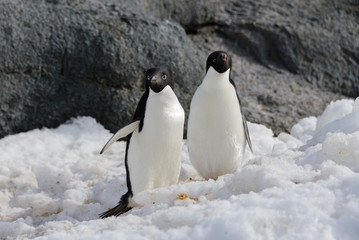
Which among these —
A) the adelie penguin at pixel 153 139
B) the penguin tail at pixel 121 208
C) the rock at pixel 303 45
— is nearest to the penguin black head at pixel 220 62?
the adelie penguin at pixel 153 139

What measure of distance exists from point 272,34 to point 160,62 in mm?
2343

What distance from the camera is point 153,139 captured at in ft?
13.7

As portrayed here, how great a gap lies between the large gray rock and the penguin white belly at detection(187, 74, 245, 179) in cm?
172

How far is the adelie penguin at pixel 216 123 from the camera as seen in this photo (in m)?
4.49

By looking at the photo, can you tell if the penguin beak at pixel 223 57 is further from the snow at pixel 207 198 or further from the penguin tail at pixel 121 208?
the penguin tail at pixel 121 208

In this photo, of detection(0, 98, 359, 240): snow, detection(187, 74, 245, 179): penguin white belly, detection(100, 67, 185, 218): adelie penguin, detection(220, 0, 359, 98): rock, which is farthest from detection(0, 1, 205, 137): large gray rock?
detection(220, 0, 359, 98): rock

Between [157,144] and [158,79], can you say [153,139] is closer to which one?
[157,144]

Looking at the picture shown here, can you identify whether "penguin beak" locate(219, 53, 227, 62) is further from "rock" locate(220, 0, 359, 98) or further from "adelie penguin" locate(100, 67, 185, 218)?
"rock" locate(220, 0, 359, 98)

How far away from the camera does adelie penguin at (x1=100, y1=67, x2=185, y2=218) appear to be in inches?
164

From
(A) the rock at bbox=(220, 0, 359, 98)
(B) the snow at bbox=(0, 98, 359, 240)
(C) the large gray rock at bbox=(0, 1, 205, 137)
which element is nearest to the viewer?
(B) the snow at bbox=(0, 98, 359, 240)

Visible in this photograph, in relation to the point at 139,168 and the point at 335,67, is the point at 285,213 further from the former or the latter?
the point at 335,67

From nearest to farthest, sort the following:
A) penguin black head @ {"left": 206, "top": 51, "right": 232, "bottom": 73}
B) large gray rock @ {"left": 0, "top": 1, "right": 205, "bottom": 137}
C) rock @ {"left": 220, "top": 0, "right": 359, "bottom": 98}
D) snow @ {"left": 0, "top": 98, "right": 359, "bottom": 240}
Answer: snow @ {"left": 0, "top": 98, "right": 359, "bottom": 240}, penguin black head @ {"left": 206, "top": 51, "right": 232, "bottom": 73}, large gray rock @ {"left": 0, "top": 1, "right": 205, "bottom": 137}, rock @ {"left": 220, "top": 0, "right": 359, "bottom": 98}

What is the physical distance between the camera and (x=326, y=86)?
27.1ft

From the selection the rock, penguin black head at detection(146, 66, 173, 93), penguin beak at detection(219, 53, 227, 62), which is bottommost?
the rock
